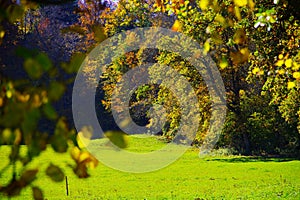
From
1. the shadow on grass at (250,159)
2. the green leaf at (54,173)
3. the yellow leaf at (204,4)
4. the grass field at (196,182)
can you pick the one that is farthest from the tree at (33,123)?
the shadow on grass at (250,159)

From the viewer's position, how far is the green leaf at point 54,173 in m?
1.66

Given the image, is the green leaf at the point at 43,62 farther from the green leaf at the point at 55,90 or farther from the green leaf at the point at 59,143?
the green leaf at the point at 59,143

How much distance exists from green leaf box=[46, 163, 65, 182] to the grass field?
976 centimetres

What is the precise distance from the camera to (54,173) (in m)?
1.66

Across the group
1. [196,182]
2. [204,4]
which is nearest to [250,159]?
[196,182]

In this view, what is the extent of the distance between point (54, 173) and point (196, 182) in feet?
43.9

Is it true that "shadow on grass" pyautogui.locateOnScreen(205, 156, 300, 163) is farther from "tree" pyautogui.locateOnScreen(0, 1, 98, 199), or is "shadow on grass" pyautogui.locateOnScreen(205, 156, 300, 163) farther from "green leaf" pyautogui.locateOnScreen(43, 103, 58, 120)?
"green leaf" pyautogui.locateOnScreen(43, 103, 58, 120)

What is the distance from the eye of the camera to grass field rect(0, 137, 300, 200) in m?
12.1

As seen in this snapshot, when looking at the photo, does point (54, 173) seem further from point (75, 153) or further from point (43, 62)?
point (43, 62)

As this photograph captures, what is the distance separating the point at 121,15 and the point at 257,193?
16.9 metres

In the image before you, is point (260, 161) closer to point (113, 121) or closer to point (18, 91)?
point (113, 121)

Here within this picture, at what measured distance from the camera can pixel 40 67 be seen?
1568mm

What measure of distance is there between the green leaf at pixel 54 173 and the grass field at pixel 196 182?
32.0 feet

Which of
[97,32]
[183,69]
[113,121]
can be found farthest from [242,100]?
[97,32]
